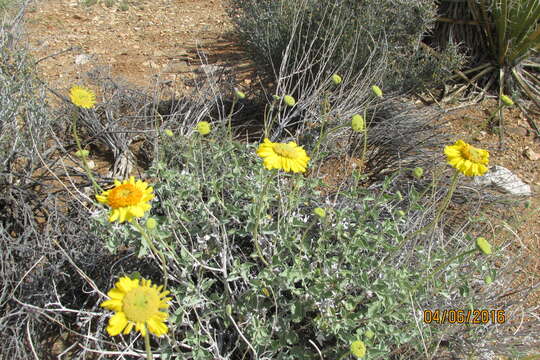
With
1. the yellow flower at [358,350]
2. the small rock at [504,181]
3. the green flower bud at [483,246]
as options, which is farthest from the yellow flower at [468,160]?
the small rock at [504,181]

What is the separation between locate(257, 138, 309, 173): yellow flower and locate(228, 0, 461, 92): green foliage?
2.28 m

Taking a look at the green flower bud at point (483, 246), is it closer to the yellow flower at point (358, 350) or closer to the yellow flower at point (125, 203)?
the yellow flower at point (358, 350)

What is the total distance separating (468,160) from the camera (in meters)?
1.74

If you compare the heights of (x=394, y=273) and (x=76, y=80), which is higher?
(x=394, y=273)

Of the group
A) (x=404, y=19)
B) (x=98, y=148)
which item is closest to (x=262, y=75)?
(x=404, y=19)

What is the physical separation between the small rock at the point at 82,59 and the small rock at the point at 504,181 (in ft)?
14.6

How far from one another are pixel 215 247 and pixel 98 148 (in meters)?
2.11

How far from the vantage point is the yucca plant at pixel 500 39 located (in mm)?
4363

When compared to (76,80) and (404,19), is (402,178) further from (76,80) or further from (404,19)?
(76,80)

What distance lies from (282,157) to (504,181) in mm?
2578

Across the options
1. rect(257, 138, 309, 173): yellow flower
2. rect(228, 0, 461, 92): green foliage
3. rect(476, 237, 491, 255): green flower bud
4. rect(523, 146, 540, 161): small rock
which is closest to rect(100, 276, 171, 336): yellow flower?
rect(257, 138, 309, 173): yellow flower

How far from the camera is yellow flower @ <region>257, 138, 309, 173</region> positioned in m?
1.56

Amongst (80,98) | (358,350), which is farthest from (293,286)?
(80,98)

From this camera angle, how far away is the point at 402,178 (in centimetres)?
343
